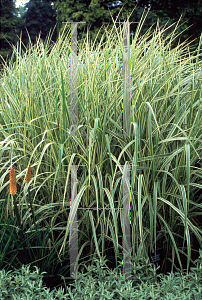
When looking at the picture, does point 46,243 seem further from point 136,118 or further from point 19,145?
point 136,118

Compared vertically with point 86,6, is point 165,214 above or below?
below

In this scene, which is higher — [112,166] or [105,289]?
[112,166]

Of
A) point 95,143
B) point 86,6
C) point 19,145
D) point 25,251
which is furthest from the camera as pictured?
point 86,6

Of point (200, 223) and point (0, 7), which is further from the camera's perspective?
point (0, 7)

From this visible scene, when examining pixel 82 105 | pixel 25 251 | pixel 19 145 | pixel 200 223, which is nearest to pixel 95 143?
pixel 82 105

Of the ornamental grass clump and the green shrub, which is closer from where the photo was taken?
the green shrub

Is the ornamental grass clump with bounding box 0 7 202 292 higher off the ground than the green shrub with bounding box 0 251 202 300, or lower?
higher

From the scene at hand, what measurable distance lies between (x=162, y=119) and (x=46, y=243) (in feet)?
3.54

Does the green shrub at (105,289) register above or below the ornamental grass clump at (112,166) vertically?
below

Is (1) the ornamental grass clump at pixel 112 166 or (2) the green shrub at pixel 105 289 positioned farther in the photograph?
(1) the ornamental grass clump at pixel 112 166

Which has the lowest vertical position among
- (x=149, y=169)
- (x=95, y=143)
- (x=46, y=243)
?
(x=46, y=243)

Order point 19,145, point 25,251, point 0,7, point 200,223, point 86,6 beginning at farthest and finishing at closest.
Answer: point 0,7 → point 86,6 → point 19,145 → point 200,223 → point 25,251

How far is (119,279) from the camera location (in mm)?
1587

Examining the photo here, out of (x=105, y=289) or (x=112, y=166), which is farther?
(x=112, y=166)
